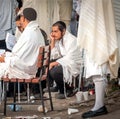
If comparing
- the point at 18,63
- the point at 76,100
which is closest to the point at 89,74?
the point at 18,63

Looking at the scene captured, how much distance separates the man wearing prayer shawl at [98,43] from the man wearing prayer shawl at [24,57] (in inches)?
38.2

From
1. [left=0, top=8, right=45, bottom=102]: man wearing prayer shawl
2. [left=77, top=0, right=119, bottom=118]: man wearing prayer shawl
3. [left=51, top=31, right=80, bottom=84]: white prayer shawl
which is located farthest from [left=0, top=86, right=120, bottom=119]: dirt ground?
[left=0, top=8, right=45, bottom=102]: man wearing prayer shawl

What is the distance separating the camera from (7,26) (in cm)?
1107

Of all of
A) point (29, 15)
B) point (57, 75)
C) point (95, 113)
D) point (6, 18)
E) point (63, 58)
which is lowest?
point (95, 113)

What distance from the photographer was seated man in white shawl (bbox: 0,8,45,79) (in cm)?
739

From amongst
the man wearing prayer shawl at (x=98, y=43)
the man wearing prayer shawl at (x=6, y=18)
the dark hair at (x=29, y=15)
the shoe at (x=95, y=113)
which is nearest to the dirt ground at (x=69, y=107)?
the shoe at (x=95, y=113)

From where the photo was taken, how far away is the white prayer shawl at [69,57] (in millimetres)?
8945

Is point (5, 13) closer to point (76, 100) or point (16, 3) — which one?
point (16, 3)

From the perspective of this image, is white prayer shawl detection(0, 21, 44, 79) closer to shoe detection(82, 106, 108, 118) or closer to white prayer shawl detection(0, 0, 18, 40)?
shoe detection(82, 106, 108, 118)

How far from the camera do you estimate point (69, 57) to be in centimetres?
901

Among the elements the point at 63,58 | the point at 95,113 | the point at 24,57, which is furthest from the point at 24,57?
the point at 63,58

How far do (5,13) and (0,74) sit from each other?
3868 millimetres

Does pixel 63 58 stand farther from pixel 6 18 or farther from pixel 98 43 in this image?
pixel 6 18

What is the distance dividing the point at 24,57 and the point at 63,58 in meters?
1.65
